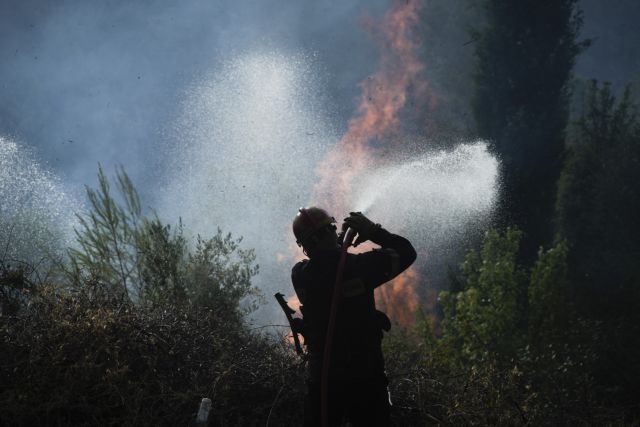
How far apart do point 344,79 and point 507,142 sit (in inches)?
1197

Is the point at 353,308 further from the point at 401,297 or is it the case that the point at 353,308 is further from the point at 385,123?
the point at 385,123

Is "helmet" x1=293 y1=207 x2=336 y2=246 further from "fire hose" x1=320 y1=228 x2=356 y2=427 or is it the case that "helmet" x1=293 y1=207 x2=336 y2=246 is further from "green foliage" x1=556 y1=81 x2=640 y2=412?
"green foliage" x1=556 y1=81 x2=640 y2=412

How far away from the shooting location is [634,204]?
26.8 meters

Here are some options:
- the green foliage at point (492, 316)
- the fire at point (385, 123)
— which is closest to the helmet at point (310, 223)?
the green foliage at point (492, 316)

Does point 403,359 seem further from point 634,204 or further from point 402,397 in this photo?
point 634,204

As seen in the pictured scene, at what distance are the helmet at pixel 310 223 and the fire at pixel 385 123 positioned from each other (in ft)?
75.1

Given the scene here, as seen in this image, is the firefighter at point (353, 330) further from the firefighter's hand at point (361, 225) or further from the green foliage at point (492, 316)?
the green foliage at point (492, 316)

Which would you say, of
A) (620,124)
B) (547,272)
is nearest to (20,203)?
(547,272)

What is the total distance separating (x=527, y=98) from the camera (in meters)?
27.7

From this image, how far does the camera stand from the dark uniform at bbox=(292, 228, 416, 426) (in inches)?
160

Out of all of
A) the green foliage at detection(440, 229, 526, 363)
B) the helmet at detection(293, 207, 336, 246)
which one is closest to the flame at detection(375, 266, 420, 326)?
the green foliage at detection(440, 229, 526, 363)

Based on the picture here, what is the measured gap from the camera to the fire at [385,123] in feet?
99.9

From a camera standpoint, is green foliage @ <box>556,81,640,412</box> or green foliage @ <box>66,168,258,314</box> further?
green foliage @ <box>556,81,640,412</box>

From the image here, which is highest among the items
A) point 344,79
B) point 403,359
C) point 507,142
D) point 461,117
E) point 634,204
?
point 344,79
